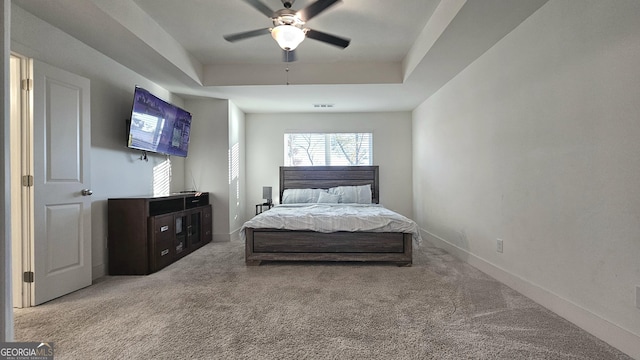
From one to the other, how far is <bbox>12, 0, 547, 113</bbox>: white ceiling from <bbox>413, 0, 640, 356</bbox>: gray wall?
0.44m

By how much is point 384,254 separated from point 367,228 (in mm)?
374

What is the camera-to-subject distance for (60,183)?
2.78 meters

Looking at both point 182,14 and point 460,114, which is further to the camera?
point 460,114

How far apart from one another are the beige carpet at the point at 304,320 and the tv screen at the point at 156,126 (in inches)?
64.2

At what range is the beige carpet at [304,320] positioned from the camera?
1.84 m

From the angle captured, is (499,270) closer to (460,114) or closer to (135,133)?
(460,114)

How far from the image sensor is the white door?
8.53 feet

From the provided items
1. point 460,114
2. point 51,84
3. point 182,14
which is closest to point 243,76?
point 182,14

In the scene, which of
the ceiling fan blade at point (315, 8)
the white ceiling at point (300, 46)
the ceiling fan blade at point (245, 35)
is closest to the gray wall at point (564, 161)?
the white ceiling at point (300, 46)

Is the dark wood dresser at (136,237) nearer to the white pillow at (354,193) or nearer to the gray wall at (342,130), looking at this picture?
the gray wall at (342,130)

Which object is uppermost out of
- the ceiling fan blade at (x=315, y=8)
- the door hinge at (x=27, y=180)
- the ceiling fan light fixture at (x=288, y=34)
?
the ceiling fan blade at (x=315, y=8)

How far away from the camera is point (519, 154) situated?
2.80m

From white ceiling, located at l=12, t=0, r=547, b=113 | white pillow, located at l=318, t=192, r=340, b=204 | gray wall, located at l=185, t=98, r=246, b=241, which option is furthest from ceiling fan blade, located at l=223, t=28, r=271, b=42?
white pillow, located at l=318, t=192, r=340, b=204

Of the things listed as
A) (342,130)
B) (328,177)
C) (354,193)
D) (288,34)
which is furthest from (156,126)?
(342,130)
